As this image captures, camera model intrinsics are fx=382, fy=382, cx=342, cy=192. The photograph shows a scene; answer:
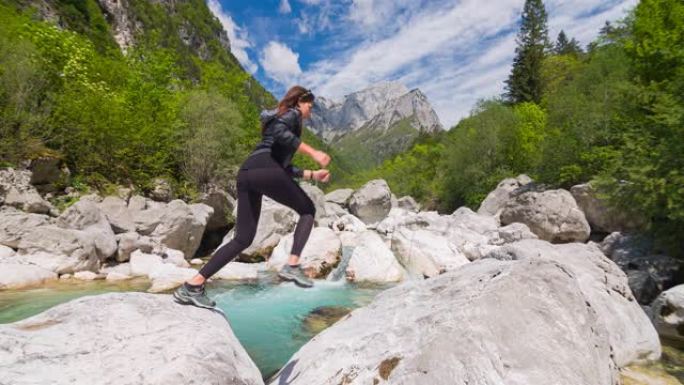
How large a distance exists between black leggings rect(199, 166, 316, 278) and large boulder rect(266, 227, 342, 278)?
40.8 feet

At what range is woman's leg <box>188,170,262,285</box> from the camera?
13.3 ft

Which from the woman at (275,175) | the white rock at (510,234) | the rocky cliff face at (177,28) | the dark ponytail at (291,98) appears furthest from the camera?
the rocky cliff face at (177,28)

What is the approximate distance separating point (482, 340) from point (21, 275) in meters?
13.9

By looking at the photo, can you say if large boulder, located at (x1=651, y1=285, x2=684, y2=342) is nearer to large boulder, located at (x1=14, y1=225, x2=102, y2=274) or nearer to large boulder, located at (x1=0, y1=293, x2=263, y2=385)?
large boulder, located at (x1=0, y1=293, x2=263, y2=385)

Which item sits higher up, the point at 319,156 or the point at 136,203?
the point at 136,203

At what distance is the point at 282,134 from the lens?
3.98 m

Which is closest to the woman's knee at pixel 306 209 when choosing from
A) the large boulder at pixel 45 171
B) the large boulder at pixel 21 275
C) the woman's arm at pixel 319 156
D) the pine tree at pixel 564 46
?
the woman's arm at pixel 319 156

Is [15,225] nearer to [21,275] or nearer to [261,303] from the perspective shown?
[21,275]

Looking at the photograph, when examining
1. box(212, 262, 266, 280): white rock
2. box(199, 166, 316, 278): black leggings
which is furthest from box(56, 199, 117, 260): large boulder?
box(199, 166, 316, 278): black leggings

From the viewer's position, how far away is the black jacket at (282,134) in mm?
4000

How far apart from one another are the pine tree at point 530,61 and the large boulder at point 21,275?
56.6m

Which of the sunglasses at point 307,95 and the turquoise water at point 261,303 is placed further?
the turquoise water at point 261,303

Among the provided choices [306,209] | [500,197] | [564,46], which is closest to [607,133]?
[500,197]

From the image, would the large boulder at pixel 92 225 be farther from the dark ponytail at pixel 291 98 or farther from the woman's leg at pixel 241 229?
the dark ponytail at pixel 291 98
